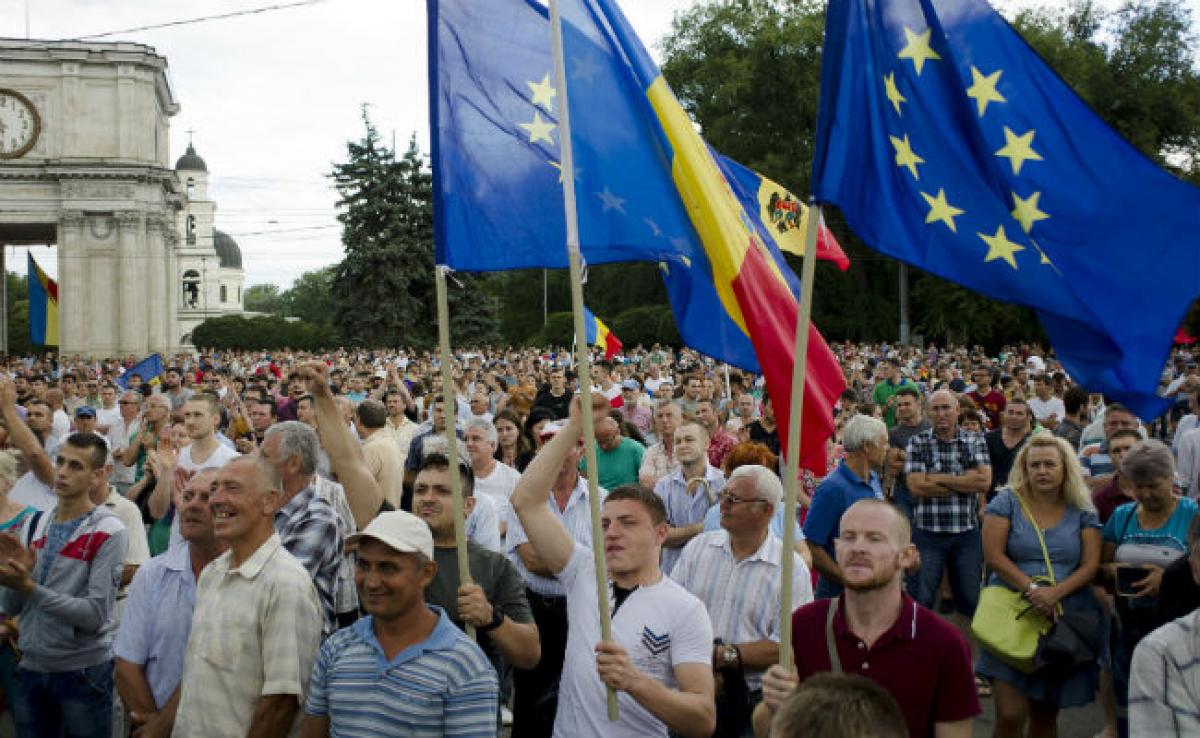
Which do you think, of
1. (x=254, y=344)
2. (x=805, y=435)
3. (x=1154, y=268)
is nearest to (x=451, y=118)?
(x=805, y=435)

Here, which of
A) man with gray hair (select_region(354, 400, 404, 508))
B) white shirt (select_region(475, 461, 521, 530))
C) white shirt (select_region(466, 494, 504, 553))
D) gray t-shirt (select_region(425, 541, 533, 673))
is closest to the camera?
gray t-shirt (select_region(425, 541, 533, 673))

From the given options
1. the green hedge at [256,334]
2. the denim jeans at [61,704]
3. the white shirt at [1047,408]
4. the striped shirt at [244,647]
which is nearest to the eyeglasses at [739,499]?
the striped shirt at [244,647]

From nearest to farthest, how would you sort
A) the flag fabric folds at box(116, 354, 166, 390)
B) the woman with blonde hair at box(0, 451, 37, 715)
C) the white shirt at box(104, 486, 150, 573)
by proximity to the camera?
the woman with blonde hair at box(0, 451, 37, 715) < the white shirt at box(104, 486, 150, 573) < the flag fabric folds at box(116, 354, 166, 390)

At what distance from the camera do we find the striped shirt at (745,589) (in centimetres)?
503

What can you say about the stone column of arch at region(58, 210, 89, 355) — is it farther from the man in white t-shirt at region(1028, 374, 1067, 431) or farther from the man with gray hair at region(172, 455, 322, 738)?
the man with gray hair at region(172, 455, 322, 738)

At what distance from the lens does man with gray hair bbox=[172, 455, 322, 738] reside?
13.4ft

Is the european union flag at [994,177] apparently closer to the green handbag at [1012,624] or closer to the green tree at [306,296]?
the green handbag at [1012,624]

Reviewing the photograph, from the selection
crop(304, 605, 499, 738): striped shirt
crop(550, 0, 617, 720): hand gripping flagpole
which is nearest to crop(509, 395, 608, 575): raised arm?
crop(550, 0, 617, 720): hand gripping flagpole

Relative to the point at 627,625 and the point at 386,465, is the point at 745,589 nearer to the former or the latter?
the point at 627,625

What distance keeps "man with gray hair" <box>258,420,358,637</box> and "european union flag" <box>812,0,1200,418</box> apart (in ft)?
8.00

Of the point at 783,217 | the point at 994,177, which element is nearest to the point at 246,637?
the point at 994,177

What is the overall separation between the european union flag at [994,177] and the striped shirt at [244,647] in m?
2.44

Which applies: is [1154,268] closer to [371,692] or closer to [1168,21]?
[371,692]

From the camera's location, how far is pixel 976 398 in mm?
15984
